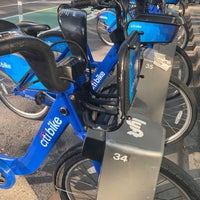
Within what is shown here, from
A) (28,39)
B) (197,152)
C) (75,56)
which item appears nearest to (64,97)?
(75,56)

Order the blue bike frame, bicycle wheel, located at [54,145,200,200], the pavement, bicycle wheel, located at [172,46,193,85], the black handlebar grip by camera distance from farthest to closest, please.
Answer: bicycle wheel, located at [172,46,193,85] → the black handlebar grip → the pavement → the blue bike frame → bicycle wheel, located at [54,145,200,200]

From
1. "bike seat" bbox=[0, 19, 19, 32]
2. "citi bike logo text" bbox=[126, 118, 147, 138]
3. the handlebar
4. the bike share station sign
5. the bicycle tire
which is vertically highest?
"bike seat" bbox=[0, 19, 19, 32]

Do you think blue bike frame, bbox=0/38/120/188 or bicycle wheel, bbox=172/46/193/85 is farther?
bicycle wheel, bbox=172/46/193/85

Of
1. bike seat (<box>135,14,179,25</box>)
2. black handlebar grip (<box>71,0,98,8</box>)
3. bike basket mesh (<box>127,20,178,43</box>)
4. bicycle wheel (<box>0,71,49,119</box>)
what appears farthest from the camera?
bicycle wheel (<box>0,71,49,119</box>)

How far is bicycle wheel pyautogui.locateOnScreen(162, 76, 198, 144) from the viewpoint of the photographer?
299 cm

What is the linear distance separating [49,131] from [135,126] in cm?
60

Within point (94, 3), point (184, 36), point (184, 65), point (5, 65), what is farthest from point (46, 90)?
point (184, 36)

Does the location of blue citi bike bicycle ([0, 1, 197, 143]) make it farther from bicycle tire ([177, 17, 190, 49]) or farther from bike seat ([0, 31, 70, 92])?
bicycle tire ([177, 17, 190, 49])

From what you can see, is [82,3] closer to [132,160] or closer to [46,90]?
[46,90]

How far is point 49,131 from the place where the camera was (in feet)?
6.20

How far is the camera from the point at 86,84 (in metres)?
1.86

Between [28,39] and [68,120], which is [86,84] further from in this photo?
[28,39]

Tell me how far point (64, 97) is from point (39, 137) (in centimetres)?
34

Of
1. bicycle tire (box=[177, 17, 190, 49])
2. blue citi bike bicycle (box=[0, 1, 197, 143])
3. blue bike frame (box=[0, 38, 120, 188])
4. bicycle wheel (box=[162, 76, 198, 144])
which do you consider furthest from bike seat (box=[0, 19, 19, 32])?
bicycle tire (box=[177, 17, 190, 49])
